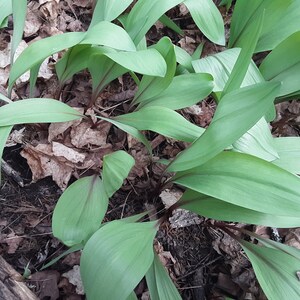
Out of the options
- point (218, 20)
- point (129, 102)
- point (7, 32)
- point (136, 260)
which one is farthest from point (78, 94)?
point (136, 260)

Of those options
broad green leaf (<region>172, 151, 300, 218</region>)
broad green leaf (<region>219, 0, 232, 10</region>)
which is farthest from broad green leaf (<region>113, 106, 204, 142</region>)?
broad green leaf (<region>219, 0, 232, 10</region>)

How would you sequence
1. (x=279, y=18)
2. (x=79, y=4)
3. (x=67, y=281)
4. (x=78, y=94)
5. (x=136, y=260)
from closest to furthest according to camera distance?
1. (x=136, y=260)
2. (x=67, y=281)
3. (x=279, y=18)
4. (x=78, y=94)
5. (x=79, y=4)

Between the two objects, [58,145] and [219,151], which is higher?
[219,151]

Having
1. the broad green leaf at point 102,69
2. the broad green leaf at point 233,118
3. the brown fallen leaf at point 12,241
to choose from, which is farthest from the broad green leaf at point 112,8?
the brown fallen leaf at point 12,241

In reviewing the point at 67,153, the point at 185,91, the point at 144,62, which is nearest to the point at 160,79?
the point at 185,91

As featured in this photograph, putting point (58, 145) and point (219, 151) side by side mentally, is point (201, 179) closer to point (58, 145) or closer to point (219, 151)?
point (219, 151)

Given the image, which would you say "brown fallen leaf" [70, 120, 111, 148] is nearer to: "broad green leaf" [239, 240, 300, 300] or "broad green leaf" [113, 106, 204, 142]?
"broad green leaf" [113, 106, 204, 142]
